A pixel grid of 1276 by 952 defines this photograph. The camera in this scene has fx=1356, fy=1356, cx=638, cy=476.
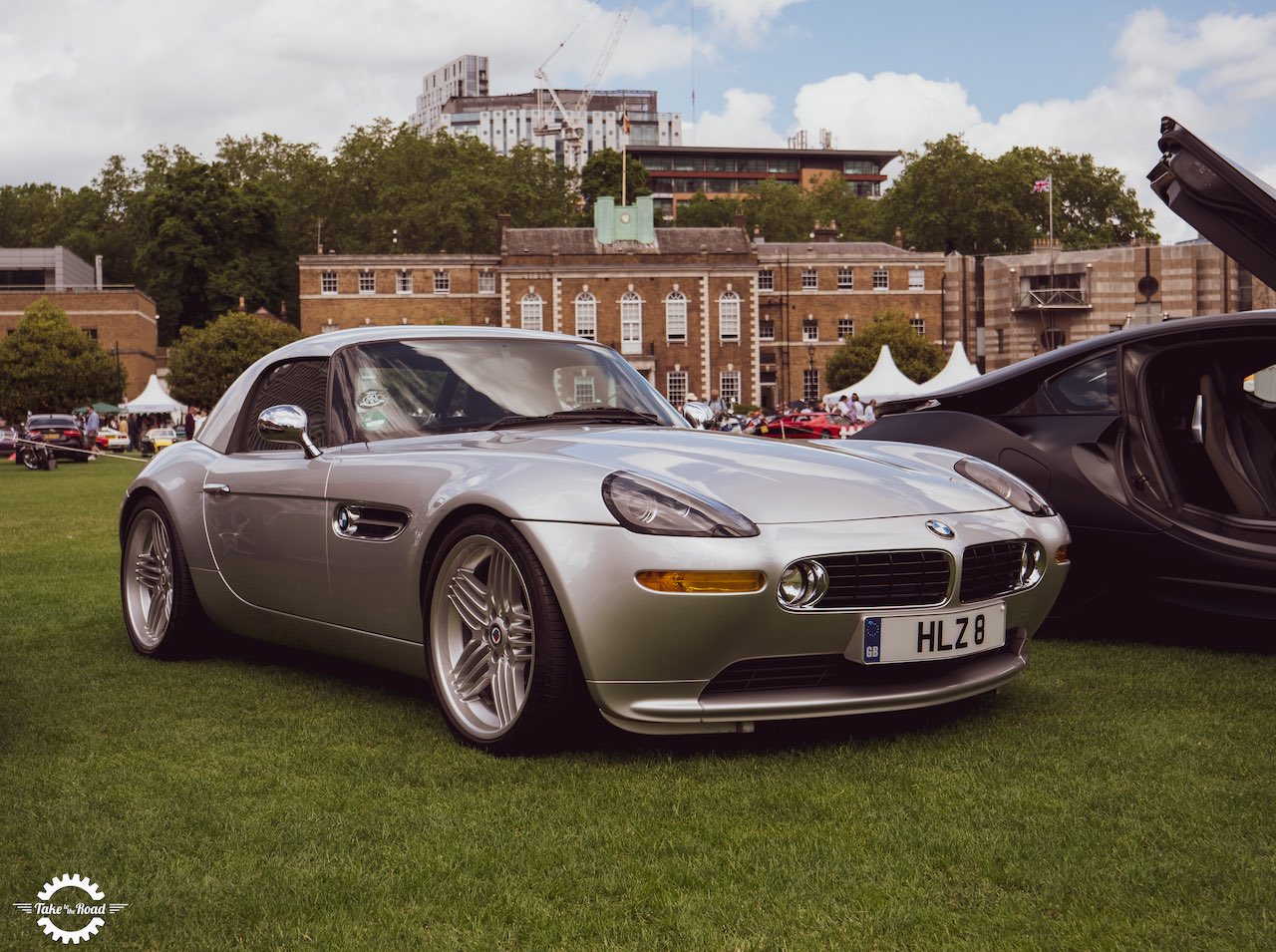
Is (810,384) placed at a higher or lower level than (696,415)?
lower

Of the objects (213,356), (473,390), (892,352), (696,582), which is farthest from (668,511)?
(892,352)

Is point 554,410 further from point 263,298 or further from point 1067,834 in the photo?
point 263,298

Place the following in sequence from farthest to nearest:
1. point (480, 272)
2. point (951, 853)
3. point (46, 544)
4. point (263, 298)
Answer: point (263, 298) → point (480, 272) → point (46, 544) → point (951, 853)

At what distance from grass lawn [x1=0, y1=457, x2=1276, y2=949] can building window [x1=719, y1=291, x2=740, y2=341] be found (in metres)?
75.6

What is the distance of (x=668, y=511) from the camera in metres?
3.94

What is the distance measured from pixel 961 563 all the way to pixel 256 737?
2.38 m

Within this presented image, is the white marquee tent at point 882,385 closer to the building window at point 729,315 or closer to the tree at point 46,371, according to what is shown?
the tree at point 46,371

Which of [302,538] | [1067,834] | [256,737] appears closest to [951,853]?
[1067,834]

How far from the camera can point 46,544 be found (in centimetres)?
1174

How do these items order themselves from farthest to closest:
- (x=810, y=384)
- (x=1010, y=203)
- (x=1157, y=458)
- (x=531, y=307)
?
(x=1010, y=203)
(x=810, y=384)
(x=531, y=307)
(x=1157, y=458)

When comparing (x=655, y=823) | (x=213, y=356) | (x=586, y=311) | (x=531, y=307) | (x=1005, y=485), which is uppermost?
(x=531, y=307)

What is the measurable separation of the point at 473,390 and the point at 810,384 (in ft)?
260

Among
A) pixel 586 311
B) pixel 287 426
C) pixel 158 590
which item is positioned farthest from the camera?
pixel 586 311

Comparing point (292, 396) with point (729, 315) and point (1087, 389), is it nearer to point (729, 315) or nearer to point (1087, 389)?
point (1087, 389)
